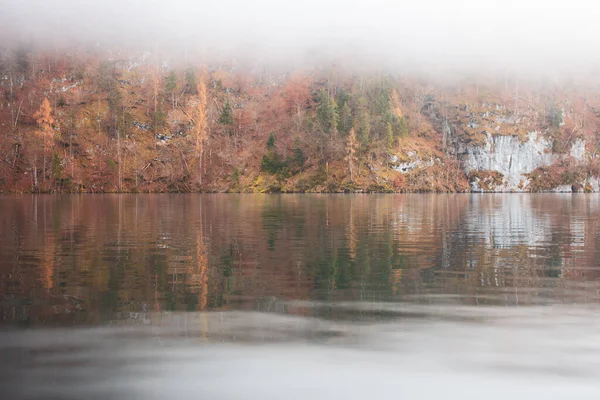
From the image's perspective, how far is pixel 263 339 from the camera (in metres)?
8.87

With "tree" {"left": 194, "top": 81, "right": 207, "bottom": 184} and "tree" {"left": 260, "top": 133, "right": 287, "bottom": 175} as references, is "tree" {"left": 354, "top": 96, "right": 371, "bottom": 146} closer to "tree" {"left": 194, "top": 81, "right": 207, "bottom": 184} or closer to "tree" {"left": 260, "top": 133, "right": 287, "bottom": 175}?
"tree" {"left": 260, "top": 133, "right": 287, "bottom": 175}

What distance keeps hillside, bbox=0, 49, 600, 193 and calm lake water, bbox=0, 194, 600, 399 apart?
359ft

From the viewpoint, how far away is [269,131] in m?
148

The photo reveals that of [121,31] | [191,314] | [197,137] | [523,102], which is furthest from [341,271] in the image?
[121,31]

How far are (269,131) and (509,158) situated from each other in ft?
222

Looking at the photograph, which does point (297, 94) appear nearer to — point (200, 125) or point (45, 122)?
point (200, 125)

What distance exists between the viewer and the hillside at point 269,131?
12912 cm

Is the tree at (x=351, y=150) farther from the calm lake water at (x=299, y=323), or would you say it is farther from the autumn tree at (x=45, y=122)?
the calm lake water at (x=299, y=323)

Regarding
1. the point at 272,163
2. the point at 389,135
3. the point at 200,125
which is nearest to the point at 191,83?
the point at 200,125

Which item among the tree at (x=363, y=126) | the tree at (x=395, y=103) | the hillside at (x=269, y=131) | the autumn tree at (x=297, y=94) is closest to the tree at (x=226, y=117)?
the hillside at (x=269, y=131)

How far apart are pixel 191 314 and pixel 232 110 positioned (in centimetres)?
14731

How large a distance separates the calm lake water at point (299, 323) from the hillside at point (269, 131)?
359 feet

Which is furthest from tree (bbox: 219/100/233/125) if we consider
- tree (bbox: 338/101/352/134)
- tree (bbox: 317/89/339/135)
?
tree (bbox: 338/101/352/134)

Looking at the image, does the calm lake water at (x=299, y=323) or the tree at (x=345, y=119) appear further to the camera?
the tree at (x=345, y=119)
